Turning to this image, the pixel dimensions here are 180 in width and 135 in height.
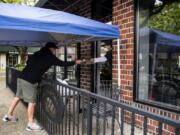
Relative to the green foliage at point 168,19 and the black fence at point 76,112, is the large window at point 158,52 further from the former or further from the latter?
the black fence at point 76,112

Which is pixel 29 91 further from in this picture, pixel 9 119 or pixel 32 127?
pixel 9 119

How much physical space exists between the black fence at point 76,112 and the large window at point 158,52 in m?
0.53

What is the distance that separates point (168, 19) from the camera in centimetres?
557

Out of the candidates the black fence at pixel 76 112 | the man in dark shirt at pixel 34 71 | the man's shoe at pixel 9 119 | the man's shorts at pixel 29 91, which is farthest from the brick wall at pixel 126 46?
the man's shoe at pixel 9 119

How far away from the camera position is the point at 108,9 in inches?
304

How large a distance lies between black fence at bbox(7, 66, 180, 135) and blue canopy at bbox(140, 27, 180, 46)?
1181 millimetres

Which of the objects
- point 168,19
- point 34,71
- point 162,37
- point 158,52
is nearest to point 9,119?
point 34,71

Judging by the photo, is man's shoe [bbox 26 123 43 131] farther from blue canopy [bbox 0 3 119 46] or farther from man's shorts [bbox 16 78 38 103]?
blue canopy [bbox 0 3 119 46]

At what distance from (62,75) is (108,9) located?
363 centimetres

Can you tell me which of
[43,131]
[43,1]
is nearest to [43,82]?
[43,131]

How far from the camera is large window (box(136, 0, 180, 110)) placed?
537cm

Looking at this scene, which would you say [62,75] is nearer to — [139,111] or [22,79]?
[22,79]

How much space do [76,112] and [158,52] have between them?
6.00ft

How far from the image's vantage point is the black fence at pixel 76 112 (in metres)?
4.00
